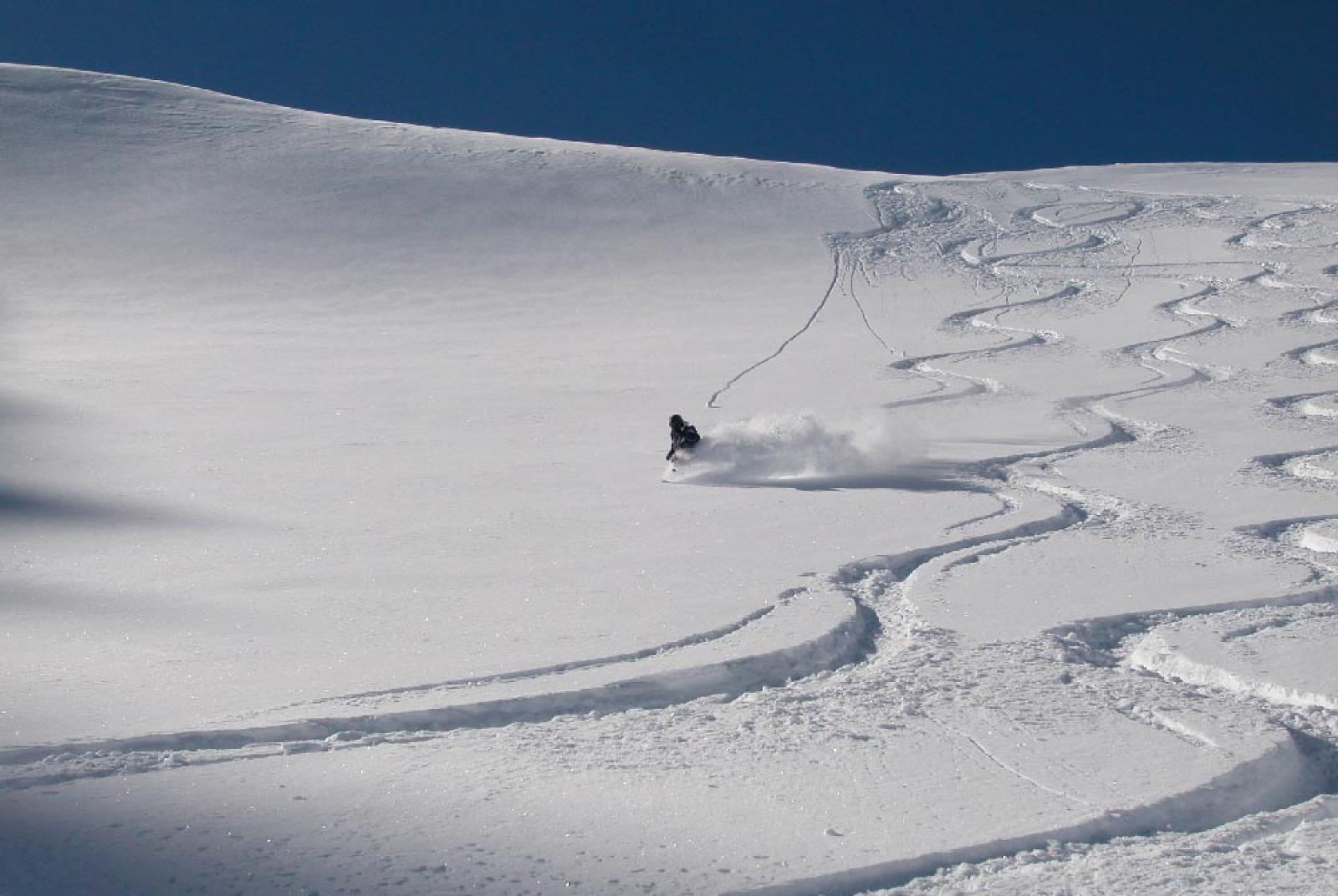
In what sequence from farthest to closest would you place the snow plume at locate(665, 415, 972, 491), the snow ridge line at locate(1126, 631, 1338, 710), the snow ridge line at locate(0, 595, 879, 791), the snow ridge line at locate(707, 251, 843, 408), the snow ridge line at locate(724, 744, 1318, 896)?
the snow ridge line at locate(707, 251, 843, 408)
the snow plume at locate(665, 415, 972, 491)
the snow ridge line at locate(1126, 631, 1338, 710)
the snow ridge line at locate(0, 595, 879, 791)
the snow ridge line at locate(724, 744, 1318, 896)

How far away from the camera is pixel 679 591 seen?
7344mm

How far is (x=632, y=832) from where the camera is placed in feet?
13.9

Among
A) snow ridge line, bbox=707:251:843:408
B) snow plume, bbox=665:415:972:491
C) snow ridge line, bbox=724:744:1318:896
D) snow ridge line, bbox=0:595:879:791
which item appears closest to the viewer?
snow ridge line, bbox=724:744:1318:896

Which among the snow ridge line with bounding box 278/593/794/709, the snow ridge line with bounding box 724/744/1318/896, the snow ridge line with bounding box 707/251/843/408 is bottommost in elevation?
the snow ridge line with bounding box 724/744/1318/896

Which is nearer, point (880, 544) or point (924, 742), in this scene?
point (924, 742)

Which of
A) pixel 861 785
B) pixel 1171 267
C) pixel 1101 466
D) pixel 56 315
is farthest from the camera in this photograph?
pixel 1171 267

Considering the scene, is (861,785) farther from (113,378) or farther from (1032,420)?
(113,378)

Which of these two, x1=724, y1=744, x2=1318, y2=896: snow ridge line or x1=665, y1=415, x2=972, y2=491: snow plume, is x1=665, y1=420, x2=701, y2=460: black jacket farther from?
x1=724, y1=744, x2=1318, y2=896: snow ridge line

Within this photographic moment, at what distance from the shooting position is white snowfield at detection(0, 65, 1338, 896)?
419cm

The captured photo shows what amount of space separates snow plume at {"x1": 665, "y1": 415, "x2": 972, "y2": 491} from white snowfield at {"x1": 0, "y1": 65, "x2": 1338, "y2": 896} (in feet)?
0.12

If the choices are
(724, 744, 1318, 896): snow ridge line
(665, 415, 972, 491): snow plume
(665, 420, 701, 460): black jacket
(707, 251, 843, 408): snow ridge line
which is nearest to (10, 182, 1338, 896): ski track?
(724, 744, 1318, 896): snow ridge line

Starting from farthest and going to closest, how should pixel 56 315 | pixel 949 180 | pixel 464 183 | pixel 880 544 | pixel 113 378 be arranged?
pixel 949 180 → pixel 464 183 → pixel 56 315 → pixel 113 378 → pixel 880 544

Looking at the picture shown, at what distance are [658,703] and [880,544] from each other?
3.24 metres

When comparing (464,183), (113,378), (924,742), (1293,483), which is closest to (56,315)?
(113,378)
